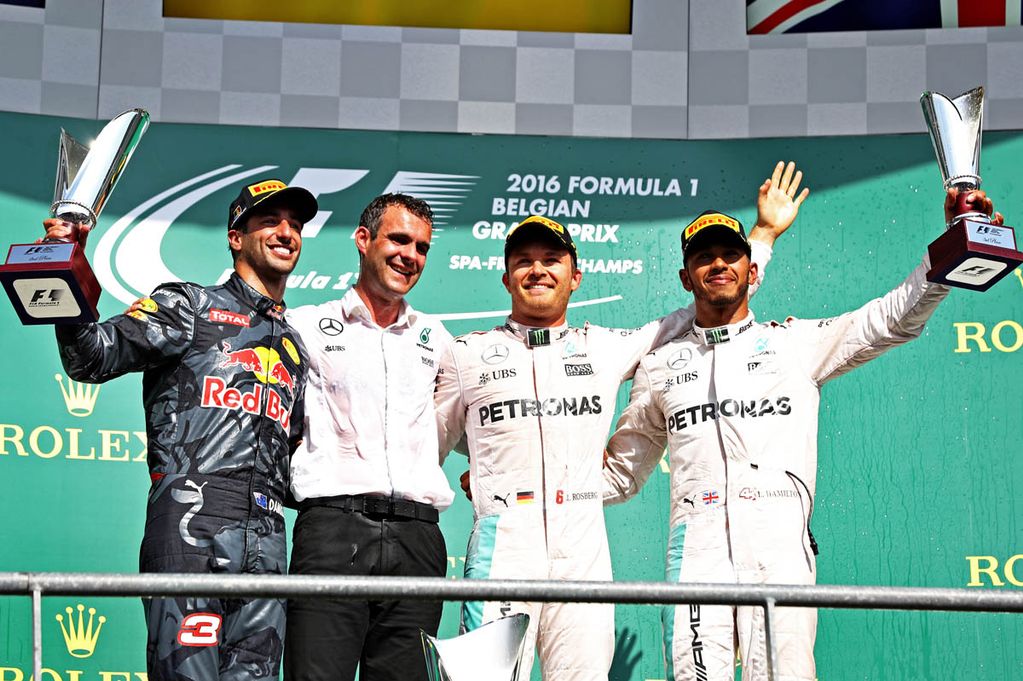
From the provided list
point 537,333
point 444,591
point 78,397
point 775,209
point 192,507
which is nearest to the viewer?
point 444,591

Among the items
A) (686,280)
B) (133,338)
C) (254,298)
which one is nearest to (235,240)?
(254,298)

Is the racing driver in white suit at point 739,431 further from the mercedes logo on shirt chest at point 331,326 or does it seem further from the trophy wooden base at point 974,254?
the mercedes logo on shirt chest at point 331,326

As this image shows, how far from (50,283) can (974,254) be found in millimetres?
2098

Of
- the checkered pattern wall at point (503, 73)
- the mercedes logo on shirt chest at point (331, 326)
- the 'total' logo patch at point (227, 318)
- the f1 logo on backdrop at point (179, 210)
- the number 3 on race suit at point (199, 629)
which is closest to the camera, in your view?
the number 3 on race suit at point (199, 629)

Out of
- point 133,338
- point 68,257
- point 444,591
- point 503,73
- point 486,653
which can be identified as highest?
point 503,73

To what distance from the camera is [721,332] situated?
4.02 meters

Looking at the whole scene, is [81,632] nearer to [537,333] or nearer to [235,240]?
[235,240]

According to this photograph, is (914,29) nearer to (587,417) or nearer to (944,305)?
(944,305)

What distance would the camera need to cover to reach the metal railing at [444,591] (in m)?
2.20

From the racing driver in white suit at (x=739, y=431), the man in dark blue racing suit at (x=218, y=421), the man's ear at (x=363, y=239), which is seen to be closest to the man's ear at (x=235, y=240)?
the man in dark blue racing suit at (x=218, y=421)

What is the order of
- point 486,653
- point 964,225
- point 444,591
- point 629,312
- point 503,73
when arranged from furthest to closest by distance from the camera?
point 503,73 < point 629,312 < point 964,225 < point 486,653 < point 444,591

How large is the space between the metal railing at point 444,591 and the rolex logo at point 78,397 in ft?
9.73

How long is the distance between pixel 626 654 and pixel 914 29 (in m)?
2.69

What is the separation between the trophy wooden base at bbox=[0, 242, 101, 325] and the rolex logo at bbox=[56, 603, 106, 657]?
7.37ft
